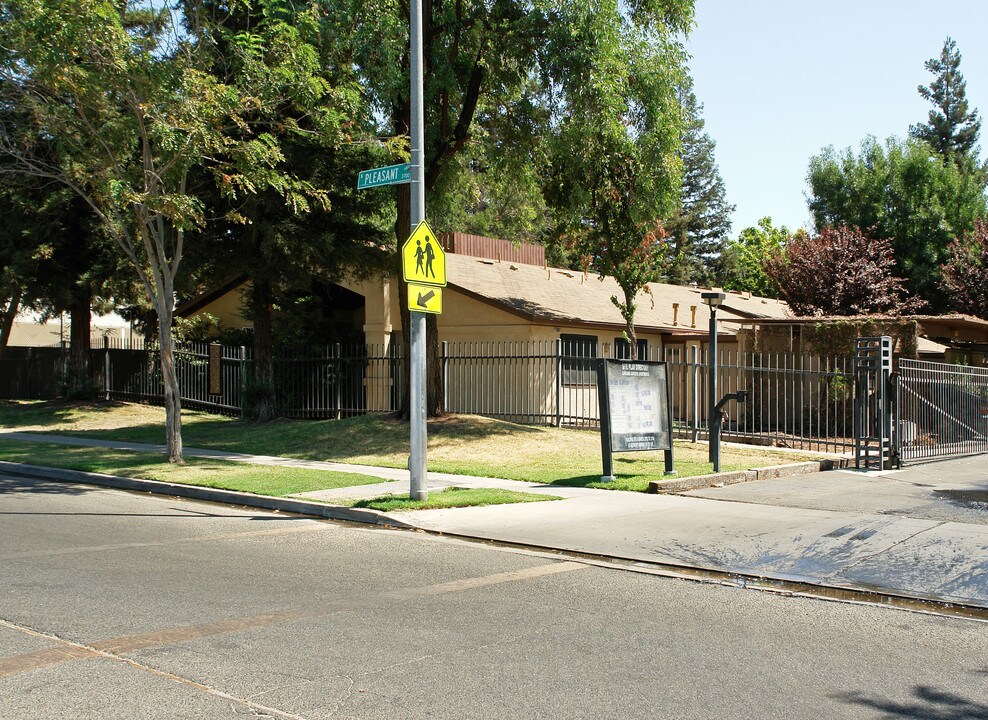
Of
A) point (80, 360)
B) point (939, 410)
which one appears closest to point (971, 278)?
point (939, 410)

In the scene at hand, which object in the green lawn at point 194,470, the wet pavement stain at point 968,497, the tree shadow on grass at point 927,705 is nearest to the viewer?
the tree shadow on grass at point 927,705

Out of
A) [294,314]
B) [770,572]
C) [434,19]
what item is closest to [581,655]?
[770,572]

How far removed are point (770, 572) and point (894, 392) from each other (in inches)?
366

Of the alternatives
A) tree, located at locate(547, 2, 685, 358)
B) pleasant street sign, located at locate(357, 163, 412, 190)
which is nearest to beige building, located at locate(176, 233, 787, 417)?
tree, located at locate(547, 2, 685, 358)

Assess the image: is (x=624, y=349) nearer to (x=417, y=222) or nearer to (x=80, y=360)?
(x=417, y=222)

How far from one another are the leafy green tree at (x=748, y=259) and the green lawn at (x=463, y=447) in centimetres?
4170

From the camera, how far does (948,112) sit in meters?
58.7

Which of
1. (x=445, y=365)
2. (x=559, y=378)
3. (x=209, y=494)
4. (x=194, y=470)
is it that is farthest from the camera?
(x=445, y=365)

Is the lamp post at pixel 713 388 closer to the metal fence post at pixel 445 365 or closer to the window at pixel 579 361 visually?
the window at pixel 579 361

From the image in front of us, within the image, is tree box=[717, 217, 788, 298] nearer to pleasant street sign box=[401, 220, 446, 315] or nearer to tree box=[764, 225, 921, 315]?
tree box=[764, 225, 921, 315]

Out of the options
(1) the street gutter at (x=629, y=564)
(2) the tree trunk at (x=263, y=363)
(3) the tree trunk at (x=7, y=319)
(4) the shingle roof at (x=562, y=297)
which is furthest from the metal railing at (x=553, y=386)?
(3) the tree trunk at (x=7, y=319)

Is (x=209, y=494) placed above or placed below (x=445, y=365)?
below

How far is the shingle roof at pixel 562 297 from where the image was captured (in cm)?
2541

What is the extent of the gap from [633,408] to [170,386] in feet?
28.2
